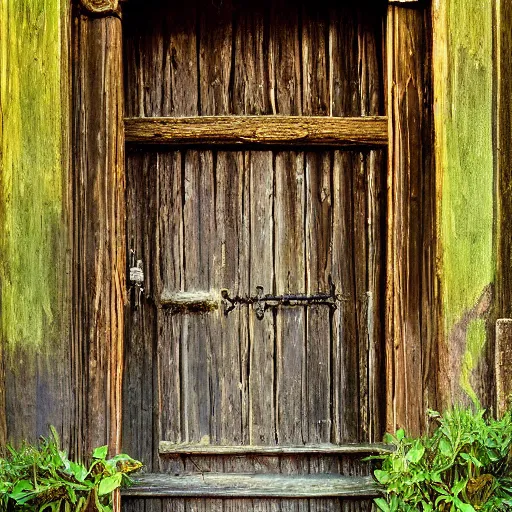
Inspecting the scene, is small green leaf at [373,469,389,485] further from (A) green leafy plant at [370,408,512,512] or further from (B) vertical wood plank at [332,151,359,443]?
(B) vertical wood plank at [332,151,359,443]

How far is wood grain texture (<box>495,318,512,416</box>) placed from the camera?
282cm

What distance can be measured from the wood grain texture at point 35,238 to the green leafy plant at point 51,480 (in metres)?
0.08

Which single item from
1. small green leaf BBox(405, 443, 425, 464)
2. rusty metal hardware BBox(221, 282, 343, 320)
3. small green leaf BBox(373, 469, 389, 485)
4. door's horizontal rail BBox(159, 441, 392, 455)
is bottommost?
small green leaf BBox(373, 469, 389, 485)

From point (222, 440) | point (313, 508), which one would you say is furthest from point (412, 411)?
point (222, 440)

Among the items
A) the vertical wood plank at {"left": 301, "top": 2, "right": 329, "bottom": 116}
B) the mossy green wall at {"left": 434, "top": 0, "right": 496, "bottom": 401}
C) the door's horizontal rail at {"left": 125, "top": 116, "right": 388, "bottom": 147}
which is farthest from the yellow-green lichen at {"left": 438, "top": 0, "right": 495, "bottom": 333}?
the vertical wood plank at {"left": 301, "top": 2, "right": 329, "bottom": 116}

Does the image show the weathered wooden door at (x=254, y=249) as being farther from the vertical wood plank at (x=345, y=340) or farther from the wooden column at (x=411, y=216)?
the wooden column at (x=411, y=216)

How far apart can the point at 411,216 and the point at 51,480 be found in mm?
1839

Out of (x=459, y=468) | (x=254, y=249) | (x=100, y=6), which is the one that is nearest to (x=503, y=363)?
(x=459, y=468)

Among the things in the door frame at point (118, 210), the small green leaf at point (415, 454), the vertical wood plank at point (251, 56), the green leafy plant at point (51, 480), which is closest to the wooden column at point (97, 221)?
the door frame at point (118, 210)

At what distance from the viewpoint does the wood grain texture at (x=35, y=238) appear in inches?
110

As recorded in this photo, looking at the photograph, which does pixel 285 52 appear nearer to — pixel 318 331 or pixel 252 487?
pixel 318 331

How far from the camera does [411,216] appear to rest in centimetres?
294

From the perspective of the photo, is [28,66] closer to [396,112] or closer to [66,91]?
[66,91]

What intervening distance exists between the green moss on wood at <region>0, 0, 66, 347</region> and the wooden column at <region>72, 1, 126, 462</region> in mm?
104
